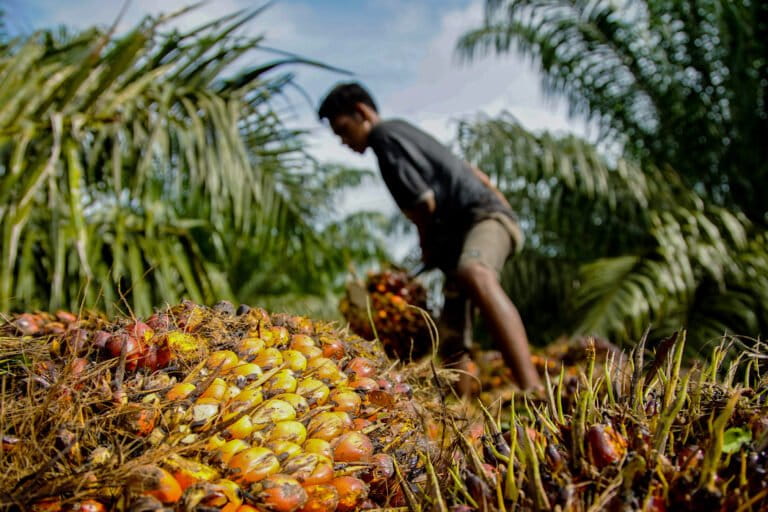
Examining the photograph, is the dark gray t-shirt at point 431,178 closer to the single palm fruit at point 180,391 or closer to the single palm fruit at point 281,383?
the single palm fruit at point 281,383

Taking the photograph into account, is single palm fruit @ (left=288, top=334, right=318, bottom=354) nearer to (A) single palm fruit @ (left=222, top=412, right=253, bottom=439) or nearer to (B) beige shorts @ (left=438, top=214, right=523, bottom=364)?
(A) single palm fruit @ (left=222, top=412, right=253, bottom=439)

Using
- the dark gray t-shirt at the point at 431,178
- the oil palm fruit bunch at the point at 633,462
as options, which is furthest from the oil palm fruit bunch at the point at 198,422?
the dark gray t-shirt at the point at 431,178

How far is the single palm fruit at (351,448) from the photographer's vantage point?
98 cm

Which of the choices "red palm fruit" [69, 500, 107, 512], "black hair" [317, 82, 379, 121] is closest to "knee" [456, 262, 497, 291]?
"black hair" [317, 82, 379, 121]

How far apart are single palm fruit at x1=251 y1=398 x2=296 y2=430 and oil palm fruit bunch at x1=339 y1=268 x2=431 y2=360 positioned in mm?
1558

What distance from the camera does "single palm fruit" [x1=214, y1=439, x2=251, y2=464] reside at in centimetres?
86

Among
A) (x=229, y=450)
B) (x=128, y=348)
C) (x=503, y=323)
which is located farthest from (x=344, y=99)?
(x=229, y=450)

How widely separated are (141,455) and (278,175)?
3.34 m

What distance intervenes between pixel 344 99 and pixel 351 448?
7.22 feet

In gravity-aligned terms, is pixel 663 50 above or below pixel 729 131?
above

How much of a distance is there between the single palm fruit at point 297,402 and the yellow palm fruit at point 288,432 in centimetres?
4

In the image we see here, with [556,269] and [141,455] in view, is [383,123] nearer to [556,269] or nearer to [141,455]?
[141,455]

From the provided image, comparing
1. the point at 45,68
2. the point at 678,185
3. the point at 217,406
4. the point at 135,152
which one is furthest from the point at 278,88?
the point at 678,185

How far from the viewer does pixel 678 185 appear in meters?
5.01
